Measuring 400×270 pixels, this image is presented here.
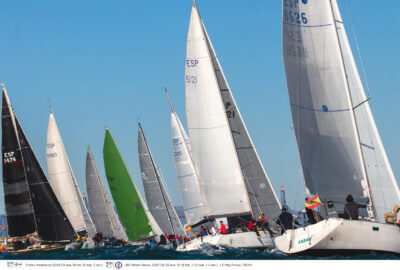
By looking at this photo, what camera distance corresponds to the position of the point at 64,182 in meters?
44.0

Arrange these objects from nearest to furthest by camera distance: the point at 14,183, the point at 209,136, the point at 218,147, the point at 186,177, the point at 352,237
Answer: the point at 352,237 < the point at 218,147 < the point at 209,136 < the point at 14,183 < the point at 186,177

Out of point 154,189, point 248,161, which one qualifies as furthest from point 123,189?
point 248,161

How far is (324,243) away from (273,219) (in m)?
9.08

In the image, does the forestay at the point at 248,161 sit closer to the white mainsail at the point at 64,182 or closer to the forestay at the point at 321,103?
the forestay at the point at 321,103

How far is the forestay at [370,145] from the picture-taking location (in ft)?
58.6

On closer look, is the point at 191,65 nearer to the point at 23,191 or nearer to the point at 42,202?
the point at 42,202

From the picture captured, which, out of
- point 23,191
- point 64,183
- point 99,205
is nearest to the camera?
point 23,191

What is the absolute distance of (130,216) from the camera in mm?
36344

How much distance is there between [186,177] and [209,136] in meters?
9.69

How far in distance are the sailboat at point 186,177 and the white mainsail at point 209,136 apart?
328 inches

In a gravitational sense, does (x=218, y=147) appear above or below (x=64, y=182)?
above

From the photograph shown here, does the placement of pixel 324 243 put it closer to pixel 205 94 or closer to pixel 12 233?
pixel 205 94

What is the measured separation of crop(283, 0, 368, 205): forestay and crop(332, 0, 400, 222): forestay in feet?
1.54
